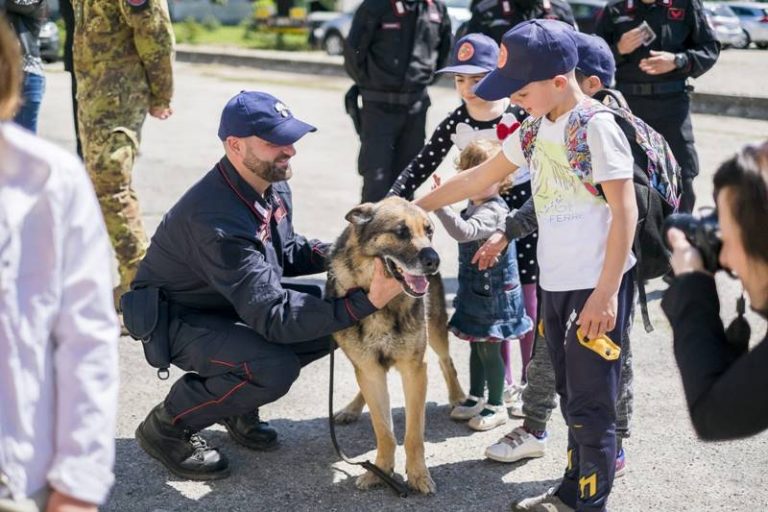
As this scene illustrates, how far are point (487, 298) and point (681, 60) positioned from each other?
2888mm

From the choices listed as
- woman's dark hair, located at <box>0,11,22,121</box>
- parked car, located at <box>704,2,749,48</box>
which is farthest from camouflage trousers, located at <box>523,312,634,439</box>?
parked car, located at <box>704,2,749,48</box>

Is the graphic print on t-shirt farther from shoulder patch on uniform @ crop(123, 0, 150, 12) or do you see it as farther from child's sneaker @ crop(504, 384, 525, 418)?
shoulder patch on uniform @ crop(123, 0, 150, 12)

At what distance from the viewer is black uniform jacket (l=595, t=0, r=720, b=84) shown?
6602mm

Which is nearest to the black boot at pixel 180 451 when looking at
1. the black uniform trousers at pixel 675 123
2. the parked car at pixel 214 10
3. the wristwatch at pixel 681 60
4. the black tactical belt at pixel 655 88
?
the black uniform trousers at pixel 675 123

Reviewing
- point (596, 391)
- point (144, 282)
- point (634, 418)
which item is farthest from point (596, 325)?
point (144, 282)

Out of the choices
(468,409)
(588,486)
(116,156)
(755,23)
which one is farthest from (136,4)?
(755,23)

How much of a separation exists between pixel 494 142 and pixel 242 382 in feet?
5.28

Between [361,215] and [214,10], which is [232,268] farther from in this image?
[214,10]

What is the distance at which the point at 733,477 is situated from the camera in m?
4.21

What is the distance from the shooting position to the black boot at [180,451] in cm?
418

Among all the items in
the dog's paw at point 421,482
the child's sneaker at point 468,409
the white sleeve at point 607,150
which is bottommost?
the child's sneaker at point 468,409

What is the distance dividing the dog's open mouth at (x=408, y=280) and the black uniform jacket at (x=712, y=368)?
1.45 m

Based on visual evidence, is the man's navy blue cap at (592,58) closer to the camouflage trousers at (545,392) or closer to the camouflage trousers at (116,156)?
the camouflage trousers at (545,392)

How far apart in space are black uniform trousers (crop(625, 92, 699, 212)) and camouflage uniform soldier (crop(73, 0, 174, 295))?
10.4ft
